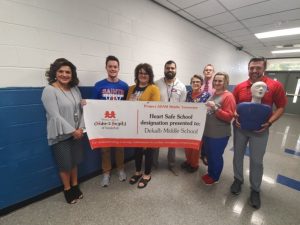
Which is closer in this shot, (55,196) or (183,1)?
(55,196)

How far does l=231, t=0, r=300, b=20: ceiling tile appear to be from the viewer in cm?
279

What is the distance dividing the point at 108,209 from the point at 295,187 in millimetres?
2615

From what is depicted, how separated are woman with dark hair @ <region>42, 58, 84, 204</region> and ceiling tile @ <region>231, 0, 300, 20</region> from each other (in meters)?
3.30

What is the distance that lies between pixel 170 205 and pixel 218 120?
1169mm

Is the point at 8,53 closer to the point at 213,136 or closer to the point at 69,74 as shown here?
the point at 69,74

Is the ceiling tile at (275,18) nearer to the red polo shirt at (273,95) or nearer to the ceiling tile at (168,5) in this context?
the ceiling tile at (168,5)

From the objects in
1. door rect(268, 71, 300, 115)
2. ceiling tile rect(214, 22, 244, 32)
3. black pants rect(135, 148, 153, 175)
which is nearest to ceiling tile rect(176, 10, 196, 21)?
ceiling tile rect(214, 22, 244, 32)

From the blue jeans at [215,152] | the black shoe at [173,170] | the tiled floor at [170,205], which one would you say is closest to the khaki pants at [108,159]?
the tiled floor at [170,205]

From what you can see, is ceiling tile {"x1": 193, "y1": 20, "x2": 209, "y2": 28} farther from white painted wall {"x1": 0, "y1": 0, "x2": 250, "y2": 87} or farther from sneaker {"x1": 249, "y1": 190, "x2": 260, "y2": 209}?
sneaker {"x1": 249, "y1": 190, "x2": 260, "y2": 209}

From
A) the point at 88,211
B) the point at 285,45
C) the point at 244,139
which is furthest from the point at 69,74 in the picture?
the point at 285,45

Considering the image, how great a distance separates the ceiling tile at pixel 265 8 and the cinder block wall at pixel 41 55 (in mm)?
1848

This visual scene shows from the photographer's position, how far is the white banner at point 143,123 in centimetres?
186

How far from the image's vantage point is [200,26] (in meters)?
4.10

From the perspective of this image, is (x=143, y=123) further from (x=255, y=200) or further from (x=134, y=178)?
(x=255, y=200)
